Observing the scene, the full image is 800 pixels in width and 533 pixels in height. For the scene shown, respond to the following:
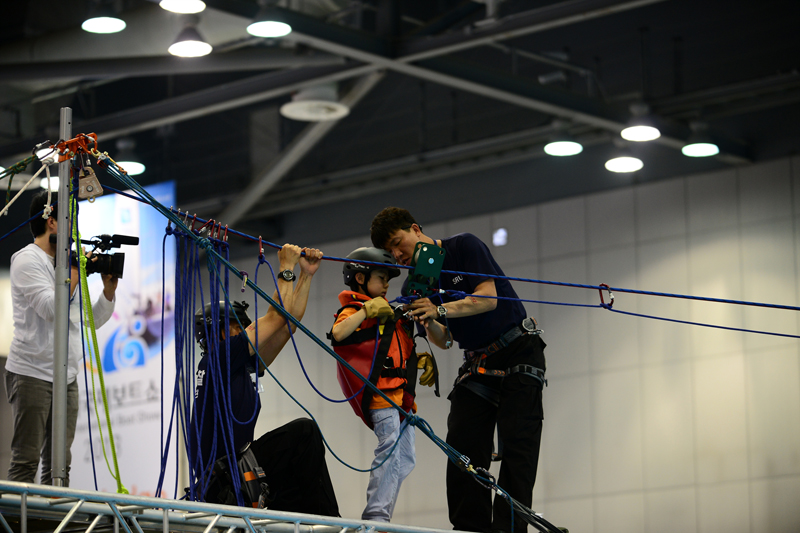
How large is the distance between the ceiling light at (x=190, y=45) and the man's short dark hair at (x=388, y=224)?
3.94 meters

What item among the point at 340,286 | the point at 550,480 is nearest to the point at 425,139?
the point at 340,286

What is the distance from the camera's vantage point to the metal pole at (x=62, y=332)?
455 cm

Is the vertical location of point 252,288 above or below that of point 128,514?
above

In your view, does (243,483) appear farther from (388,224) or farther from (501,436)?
(388,224)

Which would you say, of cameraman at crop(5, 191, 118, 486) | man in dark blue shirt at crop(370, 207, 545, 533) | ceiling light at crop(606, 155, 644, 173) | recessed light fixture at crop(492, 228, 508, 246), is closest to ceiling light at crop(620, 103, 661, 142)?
ceiling light at crop(606, 155, 644, 173)

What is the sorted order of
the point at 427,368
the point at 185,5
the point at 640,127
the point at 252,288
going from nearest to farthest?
the point at 252,288
the point at 427,368
the point at 185,5
the point at 640,127

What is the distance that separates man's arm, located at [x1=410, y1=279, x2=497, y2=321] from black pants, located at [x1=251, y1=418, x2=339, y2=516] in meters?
0.80

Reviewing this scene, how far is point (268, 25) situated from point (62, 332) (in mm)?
4602

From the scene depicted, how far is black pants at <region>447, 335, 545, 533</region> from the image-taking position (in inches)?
216

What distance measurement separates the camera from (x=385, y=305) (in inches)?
214

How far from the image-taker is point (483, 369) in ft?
18.6

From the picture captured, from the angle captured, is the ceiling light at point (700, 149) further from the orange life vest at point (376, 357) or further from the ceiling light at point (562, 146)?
the orange life vest at point (376, 357)

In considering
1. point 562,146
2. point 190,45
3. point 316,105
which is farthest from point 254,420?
point 562,146

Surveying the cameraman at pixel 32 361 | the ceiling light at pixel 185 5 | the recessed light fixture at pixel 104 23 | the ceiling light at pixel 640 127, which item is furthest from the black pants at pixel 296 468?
the ceiling light at pixel 640 127
